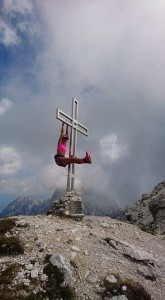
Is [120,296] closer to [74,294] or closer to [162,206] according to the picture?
[74,294]

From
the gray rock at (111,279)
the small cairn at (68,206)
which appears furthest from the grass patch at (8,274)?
the small cairn at (68,206)

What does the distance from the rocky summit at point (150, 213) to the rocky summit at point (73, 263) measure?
14.7 metres

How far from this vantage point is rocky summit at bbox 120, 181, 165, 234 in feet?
139

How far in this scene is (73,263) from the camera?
20125 mm

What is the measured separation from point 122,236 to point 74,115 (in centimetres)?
1311

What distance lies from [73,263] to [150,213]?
29.1 meters

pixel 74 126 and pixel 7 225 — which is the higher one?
pixel 74 126

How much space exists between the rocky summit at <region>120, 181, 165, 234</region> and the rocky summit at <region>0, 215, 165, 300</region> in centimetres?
1469

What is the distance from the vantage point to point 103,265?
20812 mm

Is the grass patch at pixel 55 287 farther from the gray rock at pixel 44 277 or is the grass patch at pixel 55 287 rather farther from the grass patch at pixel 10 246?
the grass patch at pixel 10 246

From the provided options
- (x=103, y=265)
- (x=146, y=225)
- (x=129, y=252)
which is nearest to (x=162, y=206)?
(x=146, y=225)

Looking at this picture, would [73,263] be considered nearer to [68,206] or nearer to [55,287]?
[55,287]

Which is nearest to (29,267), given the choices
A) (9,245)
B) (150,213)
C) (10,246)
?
(10,246)

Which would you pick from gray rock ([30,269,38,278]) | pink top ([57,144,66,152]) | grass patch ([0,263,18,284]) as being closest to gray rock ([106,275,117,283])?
gray rock ([30,269,38,278])
